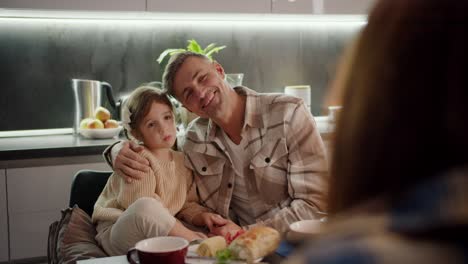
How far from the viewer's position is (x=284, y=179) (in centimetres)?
181

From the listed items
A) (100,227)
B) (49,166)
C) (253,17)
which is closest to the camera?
(100,227)

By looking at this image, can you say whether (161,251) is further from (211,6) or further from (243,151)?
(211,6)

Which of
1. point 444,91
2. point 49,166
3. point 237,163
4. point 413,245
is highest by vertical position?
point 444,91

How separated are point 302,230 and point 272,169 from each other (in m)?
0.56

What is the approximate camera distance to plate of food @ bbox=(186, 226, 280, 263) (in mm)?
1170

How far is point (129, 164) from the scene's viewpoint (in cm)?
175

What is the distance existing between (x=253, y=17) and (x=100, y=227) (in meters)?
2.02

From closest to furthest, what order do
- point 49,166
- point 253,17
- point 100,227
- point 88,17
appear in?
point 100,227, point 49,166, point 88,17, point 253,17

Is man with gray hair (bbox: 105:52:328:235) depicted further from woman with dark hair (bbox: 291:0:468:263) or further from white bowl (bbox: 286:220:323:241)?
woman with dark hair (bbox: 291:0:468:263)

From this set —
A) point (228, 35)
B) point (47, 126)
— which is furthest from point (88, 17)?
point (228, 35)

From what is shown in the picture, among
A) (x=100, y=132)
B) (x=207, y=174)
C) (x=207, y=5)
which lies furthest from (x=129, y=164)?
(x=207, y=5)

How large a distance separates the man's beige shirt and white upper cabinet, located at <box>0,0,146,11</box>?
1270 millimetres

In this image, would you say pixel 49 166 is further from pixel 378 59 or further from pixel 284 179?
pixel 378 59

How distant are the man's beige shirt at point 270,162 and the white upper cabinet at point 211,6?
50.1 inches
